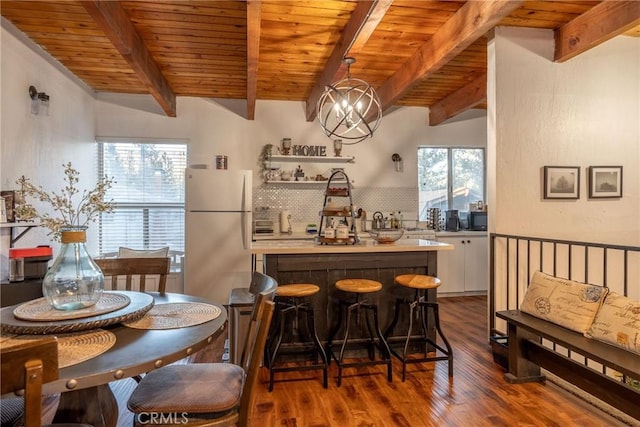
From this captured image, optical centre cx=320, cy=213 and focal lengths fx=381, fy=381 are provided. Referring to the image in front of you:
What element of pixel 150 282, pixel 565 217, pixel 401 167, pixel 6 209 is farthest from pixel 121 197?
pixel 565 217

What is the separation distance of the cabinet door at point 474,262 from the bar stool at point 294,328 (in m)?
3.15

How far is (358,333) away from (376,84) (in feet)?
9.96

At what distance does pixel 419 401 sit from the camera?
2.42 meters

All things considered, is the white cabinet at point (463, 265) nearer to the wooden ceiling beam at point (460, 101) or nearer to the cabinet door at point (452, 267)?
the cabinet door at point (452, 267)

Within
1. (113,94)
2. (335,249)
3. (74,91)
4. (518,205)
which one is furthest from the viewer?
(113,94)

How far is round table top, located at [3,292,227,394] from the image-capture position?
108cm

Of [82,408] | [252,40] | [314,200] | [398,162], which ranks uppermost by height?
[252,40]

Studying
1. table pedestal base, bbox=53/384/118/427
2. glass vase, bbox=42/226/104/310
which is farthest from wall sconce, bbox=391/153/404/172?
table pedestal base, bbox=53/384/118/427

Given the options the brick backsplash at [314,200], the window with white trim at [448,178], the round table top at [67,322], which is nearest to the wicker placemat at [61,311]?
the round table top at [67,322]

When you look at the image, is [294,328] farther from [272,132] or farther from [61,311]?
[272,132]

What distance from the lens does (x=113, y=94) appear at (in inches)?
195

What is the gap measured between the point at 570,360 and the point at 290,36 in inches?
127

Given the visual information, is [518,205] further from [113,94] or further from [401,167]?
[113,94]

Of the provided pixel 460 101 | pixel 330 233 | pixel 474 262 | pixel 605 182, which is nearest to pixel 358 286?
pixel 330 233
